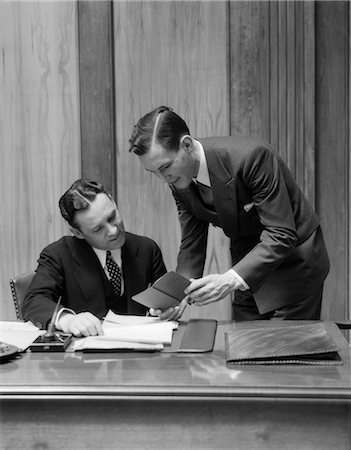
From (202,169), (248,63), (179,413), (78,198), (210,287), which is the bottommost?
(179,413)

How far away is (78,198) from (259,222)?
67 centimetres

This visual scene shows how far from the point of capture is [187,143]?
2.36 m

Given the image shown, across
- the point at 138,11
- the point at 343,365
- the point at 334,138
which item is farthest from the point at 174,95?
the point at 343,365

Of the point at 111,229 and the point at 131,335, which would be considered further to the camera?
the point at 111,229

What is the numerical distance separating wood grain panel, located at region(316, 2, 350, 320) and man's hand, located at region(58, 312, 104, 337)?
6.12ft

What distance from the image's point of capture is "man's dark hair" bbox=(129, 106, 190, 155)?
2.29 metres

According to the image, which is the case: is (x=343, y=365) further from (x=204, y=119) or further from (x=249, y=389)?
(x=204, y=119)

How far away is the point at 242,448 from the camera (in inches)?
59.3

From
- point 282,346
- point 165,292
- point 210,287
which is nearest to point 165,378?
point 282,346

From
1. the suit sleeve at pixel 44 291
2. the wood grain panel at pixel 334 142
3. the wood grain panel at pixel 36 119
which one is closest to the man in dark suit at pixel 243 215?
the suit sleeve at pixel 44 291

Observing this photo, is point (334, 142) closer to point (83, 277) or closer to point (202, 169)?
point (202, 169)

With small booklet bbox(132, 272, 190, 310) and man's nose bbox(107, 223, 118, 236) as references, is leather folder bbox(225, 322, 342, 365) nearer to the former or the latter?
small booklet bbox(132, 272, 190, 310)

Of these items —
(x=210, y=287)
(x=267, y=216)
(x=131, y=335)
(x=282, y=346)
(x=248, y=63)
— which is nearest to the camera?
(x=282, y=346)

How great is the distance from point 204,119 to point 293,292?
1330 mm
